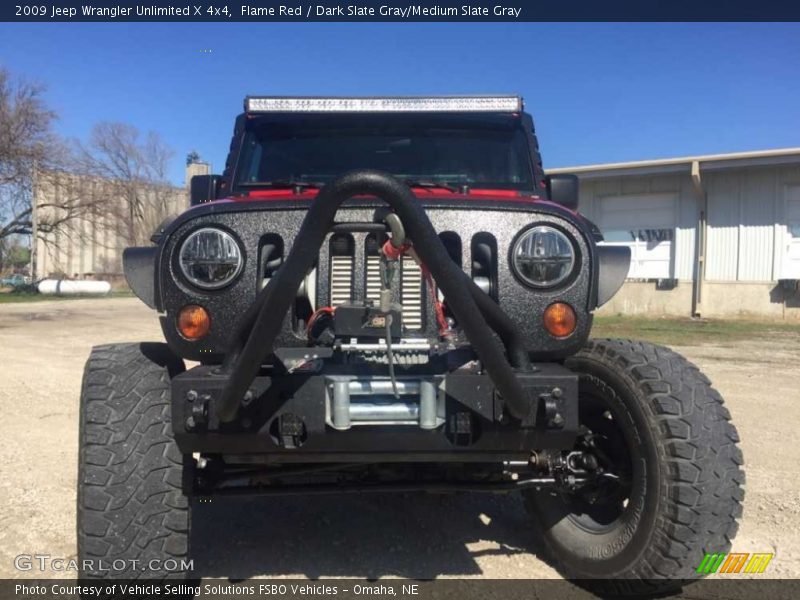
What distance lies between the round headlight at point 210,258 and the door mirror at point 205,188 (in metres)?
1.40

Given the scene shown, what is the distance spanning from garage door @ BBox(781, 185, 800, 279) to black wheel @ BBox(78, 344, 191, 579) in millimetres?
18874

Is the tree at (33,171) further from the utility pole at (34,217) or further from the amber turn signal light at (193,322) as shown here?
the amber turn signal light at (193,322)

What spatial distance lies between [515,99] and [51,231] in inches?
1344

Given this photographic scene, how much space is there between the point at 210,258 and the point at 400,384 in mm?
896

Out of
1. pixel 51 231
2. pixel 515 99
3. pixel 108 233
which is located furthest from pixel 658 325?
pixel 108 233

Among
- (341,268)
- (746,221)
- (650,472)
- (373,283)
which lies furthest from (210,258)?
(746,221)

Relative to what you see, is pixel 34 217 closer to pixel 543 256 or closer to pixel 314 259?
pixel 543 256

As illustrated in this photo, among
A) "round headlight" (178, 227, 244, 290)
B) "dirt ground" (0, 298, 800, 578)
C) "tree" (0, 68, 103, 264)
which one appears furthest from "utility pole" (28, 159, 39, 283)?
"round headlight" (178, 227, 244, 290)

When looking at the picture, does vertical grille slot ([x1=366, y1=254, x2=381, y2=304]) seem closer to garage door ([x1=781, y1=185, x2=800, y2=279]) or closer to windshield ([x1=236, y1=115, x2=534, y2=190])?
windshield ([x1=236, y1=115, x2=534, y2=190])

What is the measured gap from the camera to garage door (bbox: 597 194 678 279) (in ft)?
65.7

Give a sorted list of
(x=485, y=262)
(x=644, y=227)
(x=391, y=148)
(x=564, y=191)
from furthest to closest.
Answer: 1. (x=644, y=227)
2. (x=391, y=148)
3. (x=564, y=191)
4. (x=485, y=262)

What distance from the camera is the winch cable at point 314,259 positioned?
2.06 metres

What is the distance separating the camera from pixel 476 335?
2180 mm

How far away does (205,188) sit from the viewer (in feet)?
13.4
